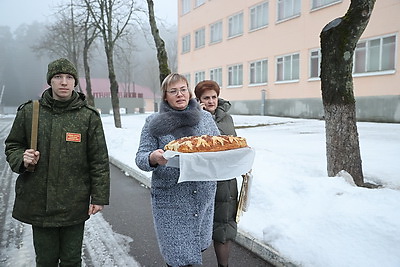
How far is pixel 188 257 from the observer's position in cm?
249

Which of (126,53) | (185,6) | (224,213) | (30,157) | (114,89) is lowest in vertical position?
(224,213)

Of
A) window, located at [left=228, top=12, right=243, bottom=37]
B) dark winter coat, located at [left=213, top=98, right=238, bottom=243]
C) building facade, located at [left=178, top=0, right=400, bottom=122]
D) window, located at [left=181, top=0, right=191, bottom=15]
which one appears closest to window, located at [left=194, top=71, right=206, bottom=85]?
building facade, located at [left=178, top=0, right=400, bottom=122]

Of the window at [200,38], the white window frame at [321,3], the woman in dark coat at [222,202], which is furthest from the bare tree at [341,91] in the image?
the window at [200,38]

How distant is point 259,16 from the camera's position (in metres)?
22.1

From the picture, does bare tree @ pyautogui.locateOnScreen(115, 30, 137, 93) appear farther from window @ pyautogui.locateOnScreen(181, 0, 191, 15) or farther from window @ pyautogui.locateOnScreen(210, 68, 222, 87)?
window @ pyautogui.locateOnScreen(210, 68, 222, 87)

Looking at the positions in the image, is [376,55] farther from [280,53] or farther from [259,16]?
[259,16]

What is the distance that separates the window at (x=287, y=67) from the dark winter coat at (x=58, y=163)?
1840 centimetres

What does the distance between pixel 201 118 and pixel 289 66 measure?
18.6 metres

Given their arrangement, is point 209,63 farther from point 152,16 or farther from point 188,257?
point 188,257

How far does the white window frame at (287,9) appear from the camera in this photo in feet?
63.0

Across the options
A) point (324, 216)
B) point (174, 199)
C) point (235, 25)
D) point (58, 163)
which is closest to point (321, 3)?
point (235, 25)

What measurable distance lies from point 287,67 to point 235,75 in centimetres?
536

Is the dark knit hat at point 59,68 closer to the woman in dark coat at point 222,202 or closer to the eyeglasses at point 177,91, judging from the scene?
the eyeglasses at point 177,91

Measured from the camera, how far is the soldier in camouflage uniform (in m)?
2.54
